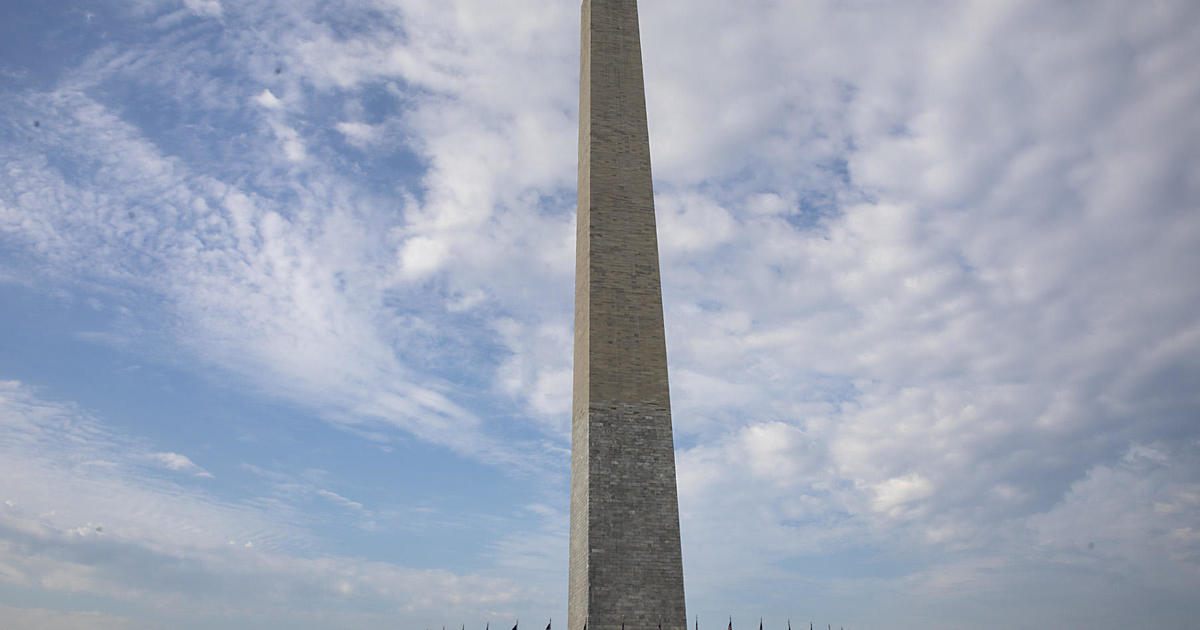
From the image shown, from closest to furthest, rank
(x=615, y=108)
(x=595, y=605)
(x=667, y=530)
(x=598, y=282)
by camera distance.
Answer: (x=595, y=605) < (x=667, y=530) < (x=598, y=282) < (x=615, y=108)

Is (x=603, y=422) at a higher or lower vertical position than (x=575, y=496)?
A: higher

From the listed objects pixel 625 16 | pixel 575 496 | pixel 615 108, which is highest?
pixel 625 16

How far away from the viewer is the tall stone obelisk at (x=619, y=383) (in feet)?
78.6

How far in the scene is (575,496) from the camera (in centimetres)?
2591

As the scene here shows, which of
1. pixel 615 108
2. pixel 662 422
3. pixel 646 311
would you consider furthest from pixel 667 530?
pixel 615 108

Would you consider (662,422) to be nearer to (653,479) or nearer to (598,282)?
(653,479)

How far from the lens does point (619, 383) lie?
25.8 metres

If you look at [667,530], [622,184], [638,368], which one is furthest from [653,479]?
[622,184]

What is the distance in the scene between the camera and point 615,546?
947 inches

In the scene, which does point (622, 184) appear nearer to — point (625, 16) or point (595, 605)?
point (625, 16)

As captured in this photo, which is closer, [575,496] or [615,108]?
[575,496]

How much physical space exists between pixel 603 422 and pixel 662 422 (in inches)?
70.7

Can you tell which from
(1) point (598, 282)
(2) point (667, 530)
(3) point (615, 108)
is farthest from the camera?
(3) point (615, 108)

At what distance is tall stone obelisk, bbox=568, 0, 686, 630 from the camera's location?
78.6 feet
